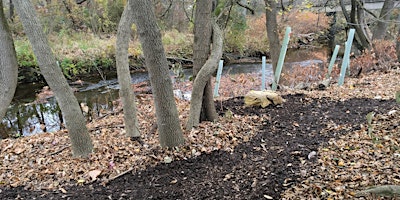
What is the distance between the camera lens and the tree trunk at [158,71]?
10.0 feet

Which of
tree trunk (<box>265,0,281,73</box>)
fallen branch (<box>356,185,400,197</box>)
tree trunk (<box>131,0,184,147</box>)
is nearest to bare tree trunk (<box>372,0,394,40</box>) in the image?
tree trunk (<box>265,0,281,73</box>)

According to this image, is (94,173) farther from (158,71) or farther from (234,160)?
(234,160)

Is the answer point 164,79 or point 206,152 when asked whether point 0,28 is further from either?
point 206,152

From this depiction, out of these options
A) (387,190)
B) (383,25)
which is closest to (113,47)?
(383,25)

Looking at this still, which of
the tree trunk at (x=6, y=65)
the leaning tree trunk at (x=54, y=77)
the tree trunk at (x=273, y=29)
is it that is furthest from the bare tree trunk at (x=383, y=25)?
the tree trunk at (x=6, y=65)

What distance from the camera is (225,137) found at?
3984 millimetres

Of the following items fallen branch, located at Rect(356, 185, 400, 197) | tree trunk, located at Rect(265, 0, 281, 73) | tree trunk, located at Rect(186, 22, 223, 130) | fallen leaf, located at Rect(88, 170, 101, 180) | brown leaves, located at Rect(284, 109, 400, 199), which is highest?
tree trunk, located at Rect(265, 0, 281, 73)

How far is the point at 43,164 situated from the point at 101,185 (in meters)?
0.96

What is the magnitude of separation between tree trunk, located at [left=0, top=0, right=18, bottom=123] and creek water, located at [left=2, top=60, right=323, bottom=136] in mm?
3429

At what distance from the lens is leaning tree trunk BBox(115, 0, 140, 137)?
12.1ft

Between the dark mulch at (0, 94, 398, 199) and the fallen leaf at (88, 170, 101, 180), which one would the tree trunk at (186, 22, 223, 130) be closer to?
the dark mulch at (0, 94, 398, 199)

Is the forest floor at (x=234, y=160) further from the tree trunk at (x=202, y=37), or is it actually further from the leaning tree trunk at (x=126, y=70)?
the tree trunk at (x=202, y=37)

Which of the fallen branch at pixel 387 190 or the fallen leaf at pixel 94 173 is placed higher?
the fallen branch at pixel 387 190

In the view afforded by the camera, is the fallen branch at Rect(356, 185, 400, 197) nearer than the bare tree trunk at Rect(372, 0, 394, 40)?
Yes
